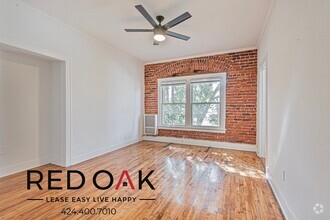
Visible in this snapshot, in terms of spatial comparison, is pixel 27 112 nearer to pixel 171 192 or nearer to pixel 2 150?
pixel 2 150

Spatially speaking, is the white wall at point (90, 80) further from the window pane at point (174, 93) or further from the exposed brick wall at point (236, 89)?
the exposed brick wall at point (236, 89)

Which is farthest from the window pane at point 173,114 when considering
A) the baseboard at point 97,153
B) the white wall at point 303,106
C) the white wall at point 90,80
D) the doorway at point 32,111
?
the white wall at point 303,106

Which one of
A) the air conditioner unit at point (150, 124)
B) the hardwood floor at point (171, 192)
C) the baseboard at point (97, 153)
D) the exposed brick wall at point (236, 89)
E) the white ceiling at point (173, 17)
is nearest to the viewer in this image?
the hardwood floor at point (171, 192)

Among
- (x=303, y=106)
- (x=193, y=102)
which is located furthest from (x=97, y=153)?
(x=303, y=106)

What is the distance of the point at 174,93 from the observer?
17.9 ft

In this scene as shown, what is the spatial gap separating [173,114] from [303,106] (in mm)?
4133

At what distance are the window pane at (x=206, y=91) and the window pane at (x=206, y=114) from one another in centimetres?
18

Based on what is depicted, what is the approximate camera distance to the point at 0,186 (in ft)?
7.94

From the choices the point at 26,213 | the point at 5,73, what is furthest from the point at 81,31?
the point at 26,213

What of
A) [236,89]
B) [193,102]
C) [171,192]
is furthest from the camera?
[193,102]

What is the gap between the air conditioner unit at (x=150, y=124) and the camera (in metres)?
5.48

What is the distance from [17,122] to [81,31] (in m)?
2.07

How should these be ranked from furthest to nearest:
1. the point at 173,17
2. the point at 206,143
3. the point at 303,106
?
the point at 206,143 < the point at 173,17 < the point at 303,106

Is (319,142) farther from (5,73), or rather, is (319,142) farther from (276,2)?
(5,73)
